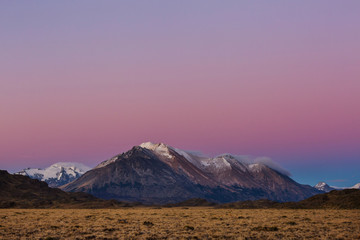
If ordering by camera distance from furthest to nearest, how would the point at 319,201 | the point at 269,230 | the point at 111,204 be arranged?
the point at 111,204 < the point at 319,201 < the point at 269,230

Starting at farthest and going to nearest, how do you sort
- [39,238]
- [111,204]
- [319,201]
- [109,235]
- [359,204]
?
[111,204] → [319,201] → [359,204] → [109,235] → [39,238]

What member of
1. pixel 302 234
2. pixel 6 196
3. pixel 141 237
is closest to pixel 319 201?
pixel 302 234

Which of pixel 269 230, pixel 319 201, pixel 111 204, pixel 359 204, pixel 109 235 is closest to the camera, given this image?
pixel 109 235

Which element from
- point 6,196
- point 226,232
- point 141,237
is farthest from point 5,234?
point 6,196

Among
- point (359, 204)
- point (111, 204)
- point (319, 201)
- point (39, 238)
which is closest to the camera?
point (39, 238)

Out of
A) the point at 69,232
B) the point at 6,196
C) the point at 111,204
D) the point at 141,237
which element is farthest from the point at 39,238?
the point at 6,196

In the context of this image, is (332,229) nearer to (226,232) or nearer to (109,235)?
(226,232)

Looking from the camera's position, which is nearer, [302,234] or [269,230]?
[302,234]

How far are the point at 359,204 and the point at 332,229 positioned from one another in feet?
290

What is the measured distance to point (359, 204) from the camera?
4594 inches

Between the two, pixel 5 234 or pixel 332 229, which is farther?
pixel 332 229

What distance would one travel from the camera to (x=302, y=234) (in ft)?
117

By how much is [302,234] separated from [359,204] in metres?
94.2

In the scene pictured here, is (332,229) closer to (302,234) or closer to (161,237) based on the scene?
(302,234)
